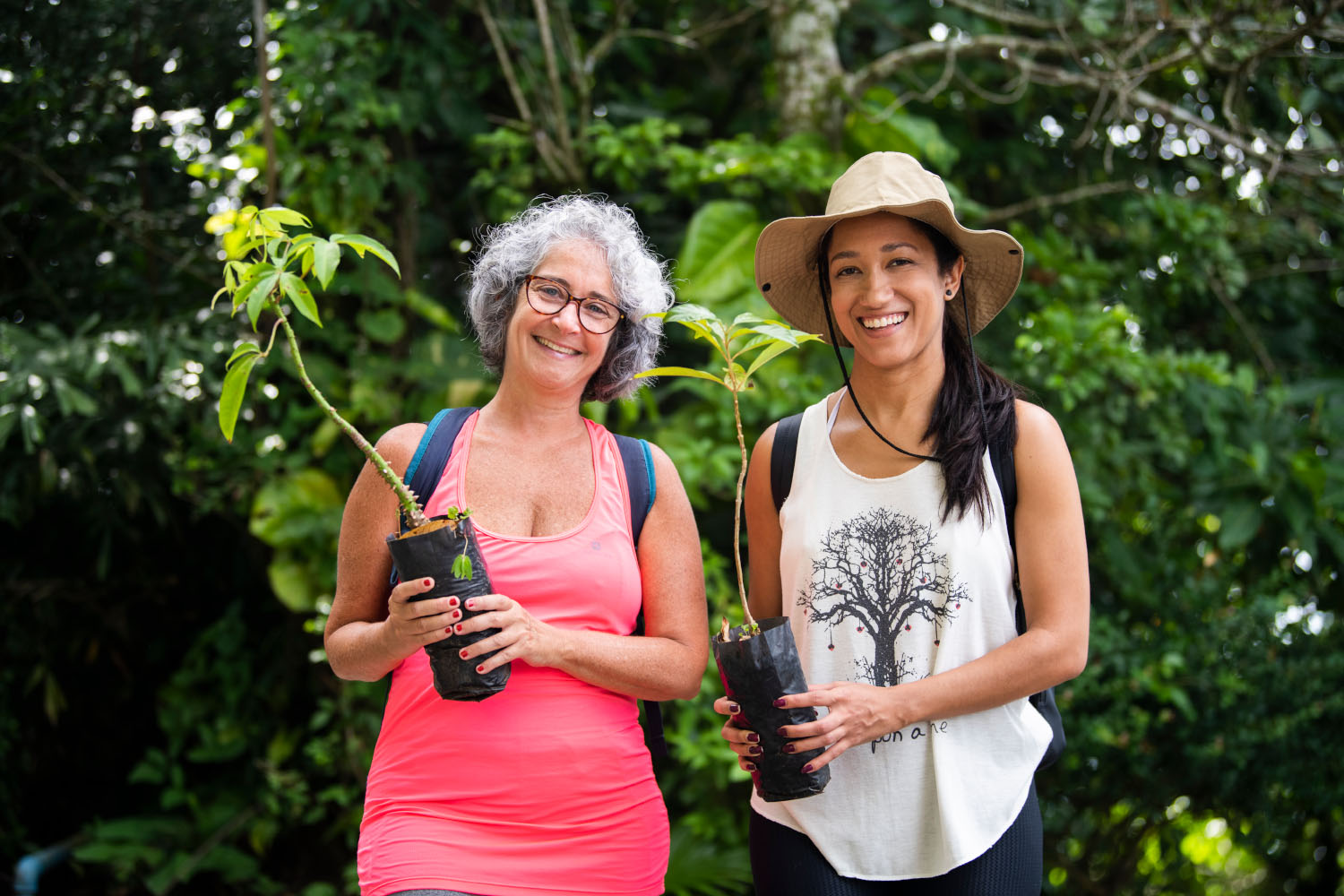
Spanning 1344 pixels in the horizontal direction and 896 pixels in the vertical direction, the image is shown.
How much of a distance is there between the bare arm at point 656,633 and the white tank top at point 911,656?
213mm

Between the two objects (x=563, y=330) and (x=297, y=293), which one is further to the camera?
(x=563, y=330)

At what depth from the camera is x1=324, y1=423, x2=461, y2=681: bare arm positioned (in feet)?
5.76

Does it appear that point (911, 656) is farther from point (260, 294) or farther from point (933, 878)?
point (260, 294)

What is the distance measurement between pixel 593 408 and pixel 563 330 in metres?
1.69

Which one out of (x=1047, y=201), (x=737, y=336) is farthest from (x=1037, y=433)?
(x=1047, y=201)

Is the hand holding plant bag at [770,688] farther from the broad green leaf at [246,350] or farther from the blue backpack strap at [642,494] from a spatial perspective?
the broad green leaf at [246,350]

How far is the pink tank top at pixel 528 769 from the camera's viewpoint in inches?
66.4

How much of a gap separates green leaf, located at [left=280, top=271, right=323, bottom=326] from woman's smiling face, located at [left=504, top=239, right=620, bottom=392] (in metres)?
0.38

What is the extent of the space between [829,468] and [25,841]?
A: 4.18m

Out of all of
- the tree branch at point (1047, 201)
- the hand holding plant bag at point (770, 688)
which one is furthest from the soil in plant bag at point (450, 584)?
the tree branch at point (1047, 201)

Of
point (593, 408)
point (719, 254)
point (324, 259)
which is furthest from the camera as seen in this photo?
point (719, 254)

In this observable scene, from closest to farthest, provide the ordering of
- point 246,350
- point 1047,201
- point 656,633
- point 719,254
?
point 246,350
point 656,633
point 719,254
point 1047,201

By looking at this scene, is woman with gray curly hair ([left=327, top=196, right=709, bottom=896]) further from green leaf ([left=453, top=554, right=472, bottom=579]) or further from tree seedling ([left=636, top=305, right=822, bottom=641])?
tree seedling ([left=636, top=305, right=822, bottom=641])

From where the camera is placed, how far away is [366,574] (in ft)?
5.96
